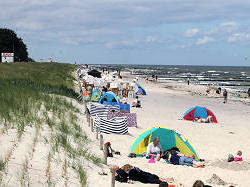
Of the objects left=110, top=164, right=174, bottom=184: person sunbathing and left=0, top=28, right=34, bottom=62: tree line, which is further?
left=0, top=28, right=34, bottom=62: tree line

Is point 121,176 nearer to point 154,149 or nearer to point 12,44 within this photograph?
point 154,149

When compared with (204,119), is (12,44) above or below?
above

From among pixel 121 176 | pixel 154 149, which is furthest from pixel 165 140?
pixel 121 176

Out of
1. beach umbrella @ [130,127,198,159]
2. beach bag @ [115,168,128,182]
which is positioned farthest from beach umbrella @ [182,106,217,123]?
beach bag @ [115,168,128,182]

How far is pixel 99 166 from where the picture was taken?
28.0ft

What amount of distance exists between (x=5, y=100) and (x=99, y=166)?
5479mm

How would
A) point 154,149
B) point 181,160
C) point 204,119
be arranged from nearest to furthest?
point 181,160
point 154,149
point 204,119

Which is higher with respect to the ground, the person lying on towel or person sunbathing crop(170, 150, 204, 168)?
the person lying on towel

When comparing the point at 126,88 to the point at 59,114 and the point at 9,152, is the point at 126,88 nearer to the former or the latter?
the point at 59,114

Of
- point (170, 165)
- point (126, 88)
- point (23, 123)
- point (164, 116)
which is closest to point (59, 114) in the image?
point (23, 123)

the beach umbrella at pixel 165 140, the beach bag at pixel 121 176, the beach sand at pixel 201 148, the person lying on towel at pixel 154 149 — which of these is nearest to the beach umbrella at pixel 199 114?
the beach sand at pixel 201 148

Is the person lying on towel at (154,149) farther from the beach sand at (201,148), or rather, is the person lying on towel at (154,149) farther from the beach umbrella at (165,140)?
the beach umbrella at (165,140)

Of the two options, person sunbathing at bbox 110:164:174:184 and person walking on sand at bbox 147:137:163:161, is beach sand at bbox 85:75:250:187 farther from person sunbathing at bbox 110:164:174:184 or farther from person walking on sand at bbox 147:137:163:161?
person walking on sand at bbox 147:137:163:161

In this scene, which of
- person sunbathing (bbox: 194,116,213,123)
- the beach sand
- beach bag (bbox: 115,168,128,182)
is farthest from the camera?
person sunbathing (bbox: 194,116,213,123)
